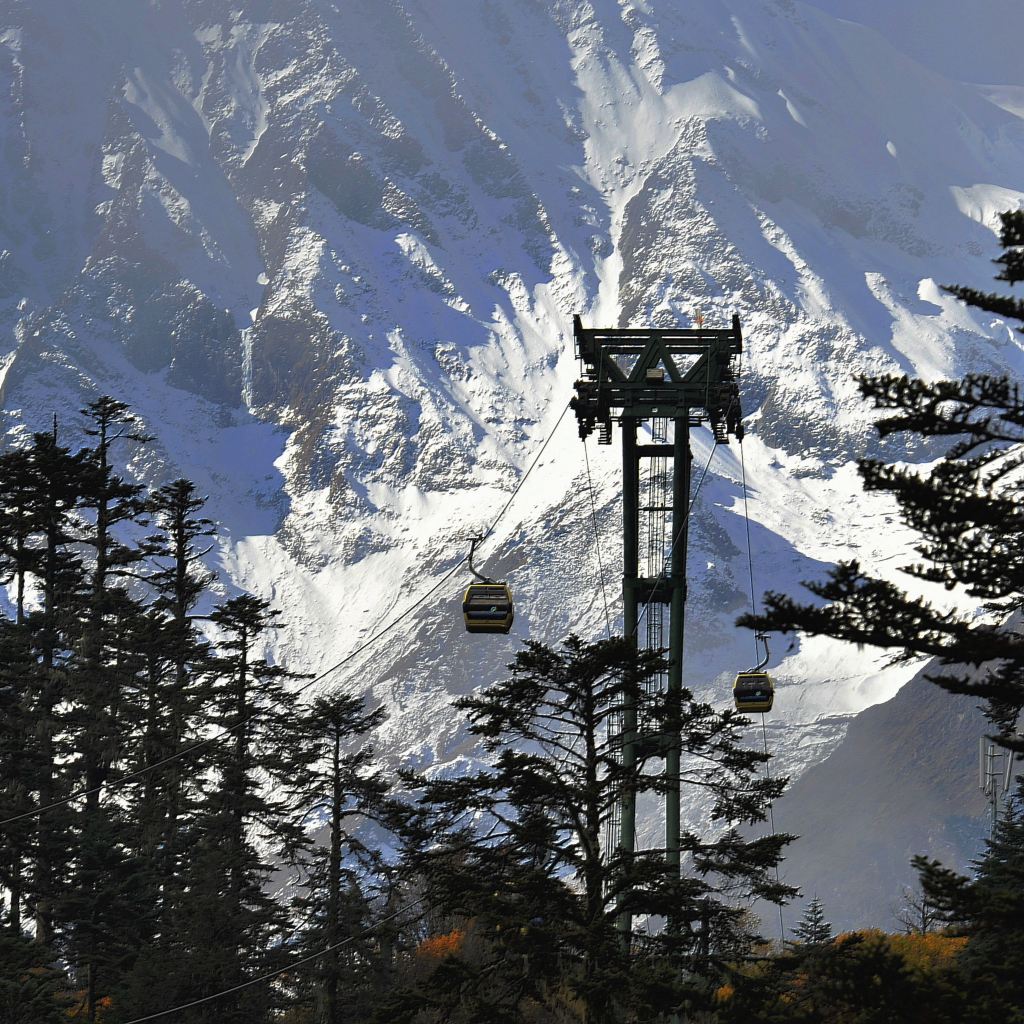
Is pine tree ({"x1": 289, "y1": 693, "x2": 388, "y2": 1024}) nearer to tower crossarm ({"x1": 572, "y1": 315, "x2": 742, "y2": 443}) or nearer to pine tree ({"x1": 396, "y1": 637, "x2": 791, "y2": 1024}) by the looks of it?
tower crossarm ({"x1": 572, "y1": 315, "x2": 742, "y2": 443})

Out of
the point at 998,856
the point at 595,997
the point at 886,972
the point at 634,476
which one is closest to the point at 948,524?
the point at 886,972

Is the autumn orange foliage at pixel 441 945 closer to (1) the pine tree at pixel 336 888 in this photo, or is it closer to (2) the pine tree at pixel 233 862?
(1) the pine tree at pixel 336 888

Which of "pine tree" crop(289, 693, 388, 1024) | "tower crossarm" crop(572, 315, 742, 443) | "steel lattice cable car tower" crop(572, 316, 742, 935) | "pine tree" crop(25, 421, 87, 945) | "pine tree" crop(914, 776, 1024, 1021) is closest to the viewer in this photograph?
"pine tree" crop(914, 776, 1024, 1021)

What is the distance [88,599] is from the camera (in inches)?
1960

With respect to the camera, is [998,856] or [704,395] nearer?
[704,395]

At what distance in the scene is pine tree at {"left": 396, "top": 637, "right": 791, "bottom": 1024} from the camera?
27.2 m

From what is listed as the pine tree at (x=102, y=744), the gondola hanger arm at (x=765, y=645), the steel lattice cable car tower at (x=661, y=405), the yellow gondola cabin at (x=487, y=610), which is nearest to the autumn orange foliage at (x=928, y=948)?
the gondola hanger arm at (x=765, y=645)

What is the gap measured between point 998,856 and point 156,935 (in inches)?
927

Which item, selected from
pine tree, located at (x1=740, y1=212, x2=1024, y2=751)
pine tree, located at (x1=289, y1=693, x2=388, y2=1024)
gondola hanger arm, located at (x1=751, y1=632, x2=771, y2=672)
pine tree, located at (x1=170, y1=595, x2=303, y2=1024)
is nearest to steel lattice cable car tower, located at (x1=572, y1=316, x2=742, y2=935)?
gondola hanger arm, located at (x1=751, y1=632, x2=771, y2=672)

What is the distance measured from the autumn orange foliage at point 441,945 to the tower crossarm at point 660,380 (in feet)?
125

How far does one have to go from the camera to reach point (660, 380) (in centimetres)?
3478

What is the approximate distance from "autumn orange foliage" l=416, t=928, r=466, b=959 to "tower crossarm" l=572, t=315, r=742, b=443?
A: 3816 centimetres

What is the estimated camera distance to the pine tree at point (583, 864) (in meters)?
27.2

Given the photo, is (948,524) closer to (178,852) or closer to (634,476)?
(634,476)
